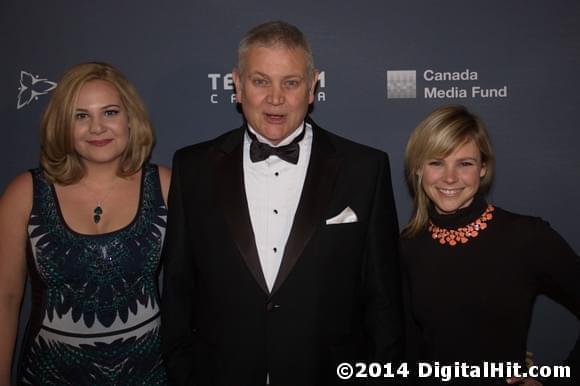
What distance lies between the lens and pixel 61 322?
218 cm

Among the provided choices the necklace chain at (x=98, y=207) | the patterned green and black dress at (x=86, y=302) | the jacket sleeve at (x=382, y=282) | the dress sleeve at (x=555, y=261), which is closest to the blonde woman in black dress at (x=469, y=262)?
the dress sleeve at (x=555, y=261)

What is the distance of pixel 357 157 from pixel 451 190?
0.46 m

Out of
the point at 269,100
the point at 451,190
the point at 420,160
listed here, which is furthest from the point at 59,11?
the point at 451,190

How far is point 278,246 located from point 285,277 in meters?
0.14

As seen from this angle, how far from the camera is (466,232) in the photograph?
7.25ft

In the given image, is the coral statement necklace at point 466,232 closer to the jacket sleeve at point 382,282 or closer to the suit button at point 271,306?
the jacket sleeve at point 382,282

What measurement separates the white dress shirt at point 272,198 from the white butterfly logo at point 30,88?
1.41 metres

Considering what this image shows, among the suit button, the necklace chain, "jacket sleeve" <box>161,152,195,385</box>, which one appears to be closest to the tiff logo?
"jacket sleeve" <box>161,152,195,385</box>

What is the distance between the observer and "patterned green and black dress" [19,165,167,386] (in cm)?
217

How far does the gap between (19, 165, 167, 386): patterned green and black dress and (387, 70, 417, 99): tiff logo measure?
1.50m

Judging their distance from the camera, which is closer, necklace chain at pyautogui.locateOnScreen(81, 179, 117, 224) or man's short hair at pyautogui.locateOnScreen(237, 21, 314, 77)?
man's short hair at pyautogui.locateOnScreen(237, 21, 314, 77)

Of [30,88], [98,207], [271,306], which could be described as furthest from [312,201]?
[30,88]

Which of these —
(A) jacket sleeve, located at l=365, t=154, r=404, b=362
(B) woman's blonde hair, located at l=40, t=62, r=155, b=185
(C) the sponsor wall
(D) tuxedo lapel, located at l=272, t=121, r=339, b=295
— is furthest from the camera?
(C) the sponsor wall

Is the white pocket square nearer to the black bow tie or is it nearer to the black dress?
the black bow tie
